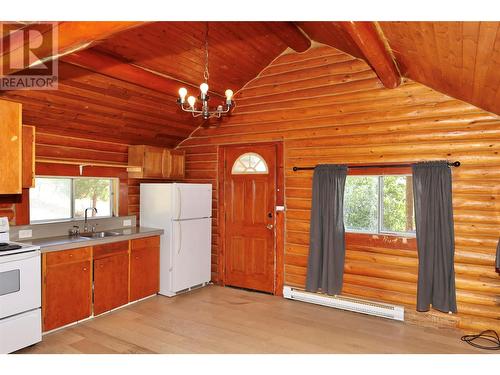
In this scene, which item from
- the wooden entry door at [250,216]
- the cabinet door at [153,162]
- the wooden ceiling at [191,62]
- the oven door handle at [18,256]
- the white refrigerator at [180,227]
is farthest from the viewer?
the cabinet door at [153,162]

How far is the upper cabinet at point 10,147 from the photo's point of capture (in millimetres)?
3418

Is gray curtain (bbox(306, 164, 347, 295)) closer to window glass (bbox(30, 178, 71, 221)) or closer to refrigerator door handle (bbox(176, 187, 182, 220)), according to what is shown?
refrigerator door handle (bbox(176, 187, 182, 220))

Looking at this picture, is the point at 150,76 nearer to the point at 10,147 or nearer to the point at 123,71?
the point at 123,71

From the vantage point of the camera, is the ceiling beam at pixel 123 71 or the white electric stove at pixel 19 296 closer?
the white electric stove at pixel 19 296

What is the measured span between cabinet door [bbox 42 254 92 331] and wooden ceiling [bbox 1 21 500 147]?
65.3 inches

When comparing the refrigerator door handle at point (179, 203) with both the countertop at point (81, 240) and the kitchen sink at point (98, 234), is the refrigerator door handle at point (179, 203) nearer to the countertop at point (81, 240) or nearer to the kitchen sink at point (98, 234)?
the countertop at point (81, 240)

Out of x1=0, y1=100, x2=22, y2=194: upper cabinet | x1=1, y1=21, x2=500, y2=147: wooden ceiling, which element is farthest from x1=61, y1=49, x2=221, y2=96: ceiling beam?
x1=0, y1=100, x2=22, y2=194: upper cabinet

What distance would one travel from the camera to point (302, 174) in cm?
485

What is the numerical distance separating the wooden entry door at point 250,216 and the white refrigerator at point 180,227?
33cm

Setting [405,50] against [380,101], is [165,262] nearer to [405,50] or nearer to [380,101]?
[380,101]

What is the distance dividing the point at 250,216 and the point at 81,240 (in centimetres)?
228

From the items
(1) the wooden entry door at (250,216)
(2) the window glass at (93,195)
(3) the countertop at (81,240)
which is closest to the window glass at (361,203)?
(1) the wooden entry door at (250,216)

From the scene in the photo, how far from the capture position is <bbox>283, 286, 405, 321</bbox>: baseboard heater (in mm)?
4164
